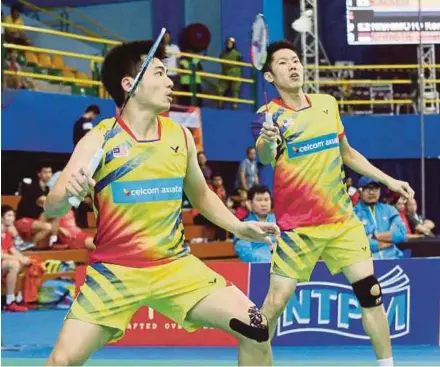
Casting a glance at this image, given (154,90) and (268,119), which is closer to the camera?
(154,90)

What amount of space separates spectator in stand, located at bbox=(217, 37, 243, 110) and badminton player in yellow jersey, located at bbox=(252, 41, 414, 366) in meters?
9.41

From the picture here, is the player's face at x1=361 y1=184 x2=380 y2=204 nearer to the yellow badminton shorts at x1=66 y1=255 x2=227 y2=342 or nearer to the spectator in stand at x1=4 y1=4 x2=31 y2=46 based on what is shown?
the yellow badminton shorts at x1=66 y1=255 x2=227 y2=342

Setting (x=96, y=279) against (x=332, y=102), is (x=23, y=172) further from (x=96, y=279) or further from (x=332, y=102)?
(x=96, y=279)

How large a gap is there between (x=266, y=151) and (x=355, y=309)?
101 inches

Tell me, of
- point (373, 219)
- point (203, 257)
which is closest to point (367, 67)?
point (203, 257)

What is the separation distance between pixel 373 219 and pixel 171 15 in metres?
8.45

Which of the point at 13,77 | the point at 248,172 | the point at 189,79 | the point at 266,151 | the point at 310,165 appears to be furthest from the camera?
the point at 189,79

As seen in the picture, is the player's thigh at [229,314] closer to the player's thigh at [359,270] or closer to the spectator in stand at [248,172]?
the player's thigh at [359,270]

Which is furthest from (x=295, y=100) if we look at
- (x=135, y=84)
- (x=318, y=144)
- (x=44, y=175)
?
(x=44, y=175)

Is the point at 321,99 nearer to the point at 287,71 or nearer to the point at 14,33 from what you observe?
the point at 287,71

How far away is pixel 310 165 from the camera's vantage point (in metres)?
5.83

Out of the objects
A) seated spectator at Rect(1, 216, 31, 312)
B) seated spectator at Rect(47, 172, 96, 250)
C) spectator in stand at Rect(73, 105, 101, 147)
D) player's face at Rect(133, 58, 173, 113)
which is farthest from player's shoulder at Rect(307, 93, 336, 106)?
spectator in stand at Rect(73, 105, 101, 147)

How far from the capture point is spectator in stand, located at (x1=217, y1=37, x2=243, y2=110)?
15.4 m

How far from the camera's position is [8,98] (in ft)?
37.4
